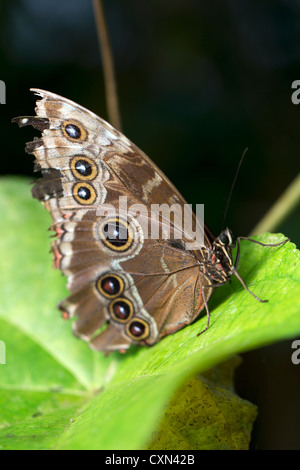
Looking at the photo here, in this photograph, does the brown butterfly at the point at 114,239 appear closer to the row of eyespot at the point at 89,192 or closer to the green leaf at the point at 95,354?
the row of eyespot at the point at 89,192

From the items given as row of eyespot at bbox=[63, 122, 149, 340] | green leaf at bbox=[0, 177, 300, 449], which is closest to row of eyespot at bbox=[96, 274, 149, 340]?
row of eyespot at bbox=[63, 122, 149, 340]

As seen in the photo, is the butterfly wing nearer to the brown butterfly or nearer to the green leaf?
the brown butterfly

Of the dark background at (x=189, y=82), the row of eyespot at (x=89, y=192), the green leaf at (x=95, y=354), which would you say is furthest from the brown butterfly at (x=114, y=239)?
the dark background at (x=189, y=82)

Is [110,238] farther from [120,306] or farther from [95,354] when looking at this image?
[95,354]

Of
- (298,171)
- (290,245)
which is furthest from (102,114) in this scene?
(290,245)

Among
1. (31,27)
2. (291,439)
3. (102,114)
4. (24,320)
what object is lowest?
(291,439)

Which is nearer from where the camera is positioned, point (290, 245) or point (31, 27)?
point (290, 245)

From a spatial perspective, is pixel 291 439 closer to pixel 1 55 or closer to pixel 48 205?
pixel 48 205
